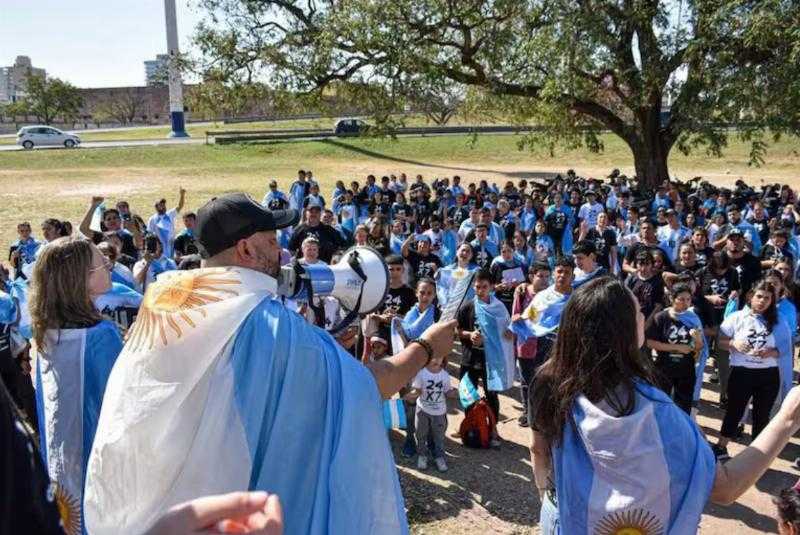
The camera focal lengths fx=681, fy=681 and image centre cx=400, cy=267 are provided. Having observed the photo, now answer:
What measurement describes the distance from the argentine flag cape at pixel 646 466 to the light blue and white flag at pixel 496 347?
12.5 feet

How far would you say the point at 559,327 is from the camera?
2580mm

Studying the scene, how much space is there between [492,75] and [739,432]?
14831 millimetres

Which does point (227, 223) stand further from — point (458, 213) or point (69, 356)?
point (458, 213)

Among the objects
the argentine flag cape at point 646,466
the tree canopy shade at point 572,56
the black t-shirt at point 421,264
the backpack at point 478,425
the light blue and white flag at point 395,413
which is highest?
the tree canopy shade at point 572,56

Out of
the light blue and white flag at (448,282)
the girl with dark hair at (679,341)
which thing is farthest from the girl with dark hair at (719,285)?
the light blue and white flag at (448,282)

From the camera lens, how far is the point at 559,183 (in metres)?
18.5

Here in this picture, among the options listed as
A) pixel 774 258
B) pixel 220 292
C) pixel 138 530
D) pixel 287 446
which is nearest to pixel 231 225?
pixel 220 292

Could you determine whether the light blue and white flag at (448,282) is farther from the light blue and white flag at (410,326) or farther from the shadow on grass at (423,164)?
the shadow on grass at (423,164)

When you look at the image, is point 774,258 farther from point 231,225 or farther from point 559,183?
point 559,183

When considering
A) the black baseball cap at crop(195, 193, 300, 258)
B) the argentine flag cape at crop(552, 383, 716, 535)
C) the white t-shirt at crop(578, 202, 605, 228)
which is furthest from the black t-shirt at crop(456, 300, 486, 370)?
the white t-shirt at crop(578, 202, 605, 228)

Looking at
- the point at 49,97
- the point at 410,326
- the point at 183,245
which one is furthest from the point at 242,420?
the point at 49,97

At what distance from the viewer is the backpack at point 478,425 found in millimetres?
6082

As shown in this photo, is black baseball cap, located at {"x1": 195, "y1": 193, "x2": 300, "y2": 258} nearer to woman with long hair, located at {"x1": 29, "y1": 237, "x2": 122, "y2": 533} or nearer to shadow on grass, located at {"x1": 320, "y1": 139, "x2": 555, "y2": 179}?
woman with long hair, located at {"x1": 29, "y1": 237, "x2": 122, "y2": 533}

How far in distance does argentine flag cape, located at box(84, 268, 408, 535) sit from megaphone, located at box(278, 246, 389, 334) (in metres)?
0.52
